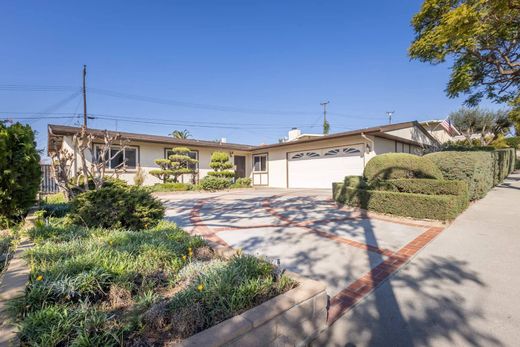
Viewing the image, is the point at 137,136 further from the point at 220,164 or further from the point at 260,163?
the point at 260,163

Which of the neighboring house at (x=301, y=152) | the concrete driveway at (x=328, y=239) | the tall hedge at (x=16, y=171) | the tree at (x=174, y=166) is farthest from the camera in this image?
the tree at (x=174, y=166)

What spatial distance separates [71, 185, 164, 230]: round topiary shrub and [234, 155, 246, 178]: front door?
45.6ft

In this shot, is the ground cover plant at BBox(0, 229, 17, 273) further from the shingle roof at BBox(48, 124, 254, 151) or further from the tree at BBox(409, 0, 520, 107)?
the tree at BBox(409, 0, 520, 107)

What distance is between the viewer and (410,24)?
10.9 meters

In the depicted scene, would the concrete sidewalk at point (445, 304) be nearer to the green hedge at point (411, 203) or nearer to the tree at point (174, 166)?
the green hedge at point (411, 203)

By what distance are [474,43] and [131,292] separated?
12.1m

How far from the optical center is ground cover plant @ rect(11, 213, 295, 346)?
168 centimetres

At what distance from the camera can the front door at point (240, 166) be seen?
62.0 ft

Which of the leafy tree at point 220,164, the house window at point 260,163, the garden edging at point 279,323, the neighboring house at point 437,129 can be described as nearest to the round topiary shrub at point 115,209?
the garden edging at point 279,323

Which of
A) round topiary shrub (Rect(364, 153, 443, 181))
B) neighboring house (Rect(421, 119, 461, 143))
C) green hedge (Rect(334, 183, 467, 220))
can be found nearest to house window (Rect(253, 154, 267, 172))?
round topiary shrub (Rect(364, 153, 443, 181))

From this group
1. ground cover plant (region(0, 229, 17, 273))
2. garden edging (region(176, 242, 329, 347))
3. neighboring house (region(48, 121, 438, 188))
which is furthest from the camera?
neighboring house (region(48, 121, 438, 188))

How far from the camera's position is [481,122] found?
24.9 m

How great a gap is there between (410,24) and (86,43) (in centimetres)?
1511

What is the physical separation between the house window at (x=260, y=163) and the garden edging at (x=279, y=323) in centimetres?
1606
